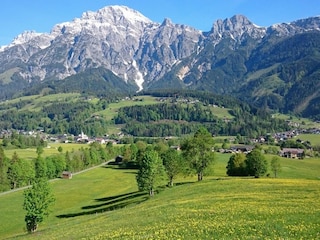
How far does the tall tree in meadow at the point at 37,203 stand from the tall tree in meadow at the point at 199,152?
122 ft

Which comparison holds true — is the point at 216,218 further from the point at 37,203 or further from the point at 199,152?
the point at 199,152

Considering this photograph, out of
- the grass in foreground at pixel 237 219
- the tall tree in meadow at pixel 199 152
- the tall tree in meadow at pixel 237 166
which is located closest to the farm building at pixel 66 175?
the tall tree in meadow at pixel 237 166

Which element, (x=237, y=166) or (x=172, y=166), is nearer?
(x=172, y=166)

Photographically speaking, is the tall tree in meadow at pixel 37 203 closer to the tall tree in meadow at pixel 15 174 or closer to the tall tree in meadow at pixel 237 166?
the tall tree in meadow at pixel 237 166

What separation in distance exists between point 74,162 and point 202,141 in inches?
3720

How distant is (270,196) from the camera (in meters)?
49.2

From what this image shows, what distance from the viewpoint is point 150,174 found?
84375mm

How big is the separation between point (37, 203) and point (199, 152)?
4218cm

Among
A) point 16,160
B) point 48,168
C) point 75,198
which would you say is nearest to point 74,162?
point 48,168

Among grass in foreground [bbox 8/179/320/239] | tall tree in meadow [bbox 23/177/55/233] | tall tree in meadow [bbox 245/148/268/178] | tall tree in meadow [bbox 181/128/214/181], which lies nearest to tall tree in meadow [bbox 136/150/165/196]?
tall tree in meadow [bbox 181/128/214/181]

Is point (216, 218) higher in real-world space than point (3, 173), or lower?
higher

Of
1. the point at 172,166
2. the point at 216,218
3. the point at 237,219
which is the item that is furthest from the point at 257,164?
the point at 237,219

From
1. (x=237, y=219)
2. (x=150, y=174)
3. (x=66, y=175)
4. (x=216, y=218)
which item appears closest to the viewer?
(x=237, y=219)

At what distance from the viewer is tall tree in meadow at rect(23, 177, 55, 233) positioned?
2522 inches
